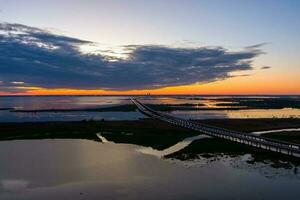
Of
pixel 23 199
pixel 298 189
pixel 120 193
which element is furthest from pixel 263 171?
pixel 23 199

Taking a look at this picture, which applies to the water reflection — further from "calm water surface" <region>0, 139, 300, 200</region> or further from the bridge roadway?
"calm water surface" <region>0, 139, 300, 200</region>

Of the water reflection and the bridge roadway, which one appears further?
the water reflection

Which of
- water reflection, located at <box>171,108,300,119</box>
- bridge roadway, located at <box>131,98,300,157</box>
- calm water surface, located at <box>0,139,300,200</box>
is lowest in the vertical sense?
calm water surface, located at <box>0,139,300,200</box>

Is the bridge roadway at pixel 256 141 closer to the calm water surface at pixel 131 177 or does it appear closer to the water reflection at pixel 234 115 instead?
the calm water surface at pixel 131 177

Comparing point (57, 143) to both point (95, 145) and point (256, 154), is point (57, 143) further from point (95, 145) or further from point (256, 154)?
point (256, 154)

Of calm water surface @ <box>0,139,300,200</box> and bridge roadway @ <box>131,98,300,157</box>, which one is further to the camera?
bridge roadway @ <box>131,98,300,157</box>

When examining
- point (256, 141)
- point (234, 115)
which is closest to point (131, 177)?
point (256, 141)

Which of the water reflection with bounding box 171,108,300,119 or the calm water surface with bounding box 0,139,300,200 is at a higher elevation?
the water reflection with bounding box 171,108,300,119

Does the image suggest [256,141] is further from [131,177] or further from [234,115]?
[234,115]

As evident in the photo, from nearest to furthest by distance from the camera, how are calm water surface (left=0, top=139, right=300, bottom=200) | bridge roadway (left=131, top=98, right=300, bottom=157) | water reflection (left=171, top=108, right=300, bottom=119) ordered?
calm water surface (left=0, top=139, right=300, bottom=200), bridge roadway (left=131, top=98, right=300, bottom=157), water reflection (left=171, top=108, right=300, bottom=119)

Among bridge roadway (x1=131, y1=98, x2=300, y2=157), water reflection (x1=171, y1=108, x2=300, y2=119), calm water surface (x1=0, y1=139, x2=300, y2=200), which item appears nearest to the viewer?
calm water surface (x1=0, y1=139, x2=300, y2=200)

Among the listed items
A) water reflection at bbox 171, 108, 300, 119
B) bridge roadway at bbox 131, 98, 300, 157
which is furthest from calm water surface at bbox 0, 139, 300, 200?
water reflection at bbox 171, 108, 300, 119
